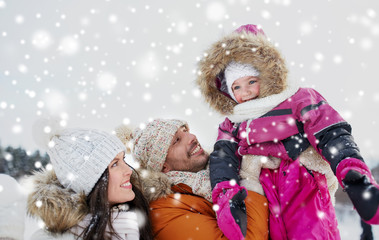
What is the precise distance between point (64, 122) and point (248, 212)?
1221 mm

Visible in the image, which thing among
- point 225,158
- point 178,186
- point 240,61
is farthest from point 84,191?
point 240,61

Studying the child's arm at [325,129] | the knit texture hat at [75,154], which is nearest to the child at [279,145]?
the child's arm at [325,129]

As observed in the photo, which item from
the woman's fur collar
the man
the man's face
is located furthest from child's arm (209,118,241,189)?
the woman's fur collar

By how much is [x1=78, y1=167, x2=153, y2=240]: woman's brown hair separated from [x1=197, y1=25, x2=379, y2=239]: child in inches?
18.0

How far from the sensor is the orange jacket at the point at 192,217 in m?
1.76

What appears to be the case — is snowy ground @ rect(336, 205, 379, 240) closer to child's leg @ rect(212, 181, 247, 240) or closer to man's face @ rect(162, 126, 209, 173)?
man's face @ rect(162, 126, 209, 173)

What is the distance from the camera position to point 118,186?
182 centimetres

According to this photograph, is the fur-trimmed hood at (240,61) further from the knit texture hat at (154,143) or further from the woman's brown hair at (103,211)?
the woman's brown hair at (103,211)

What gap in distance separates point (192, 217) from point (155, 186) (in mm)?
336

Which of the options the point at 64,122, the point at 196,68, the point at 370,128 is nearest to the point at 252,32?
the point at 196,68

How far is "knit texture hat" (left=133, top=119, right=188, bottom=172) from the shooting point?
232 centimetres

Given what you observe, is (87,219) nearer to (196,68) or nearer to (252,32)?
(196,68)

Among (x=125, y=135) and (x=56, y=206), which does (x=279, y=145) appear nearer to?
(x=125, y=135)

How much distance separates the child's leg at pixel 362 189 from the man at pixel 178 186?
0.59 metres
